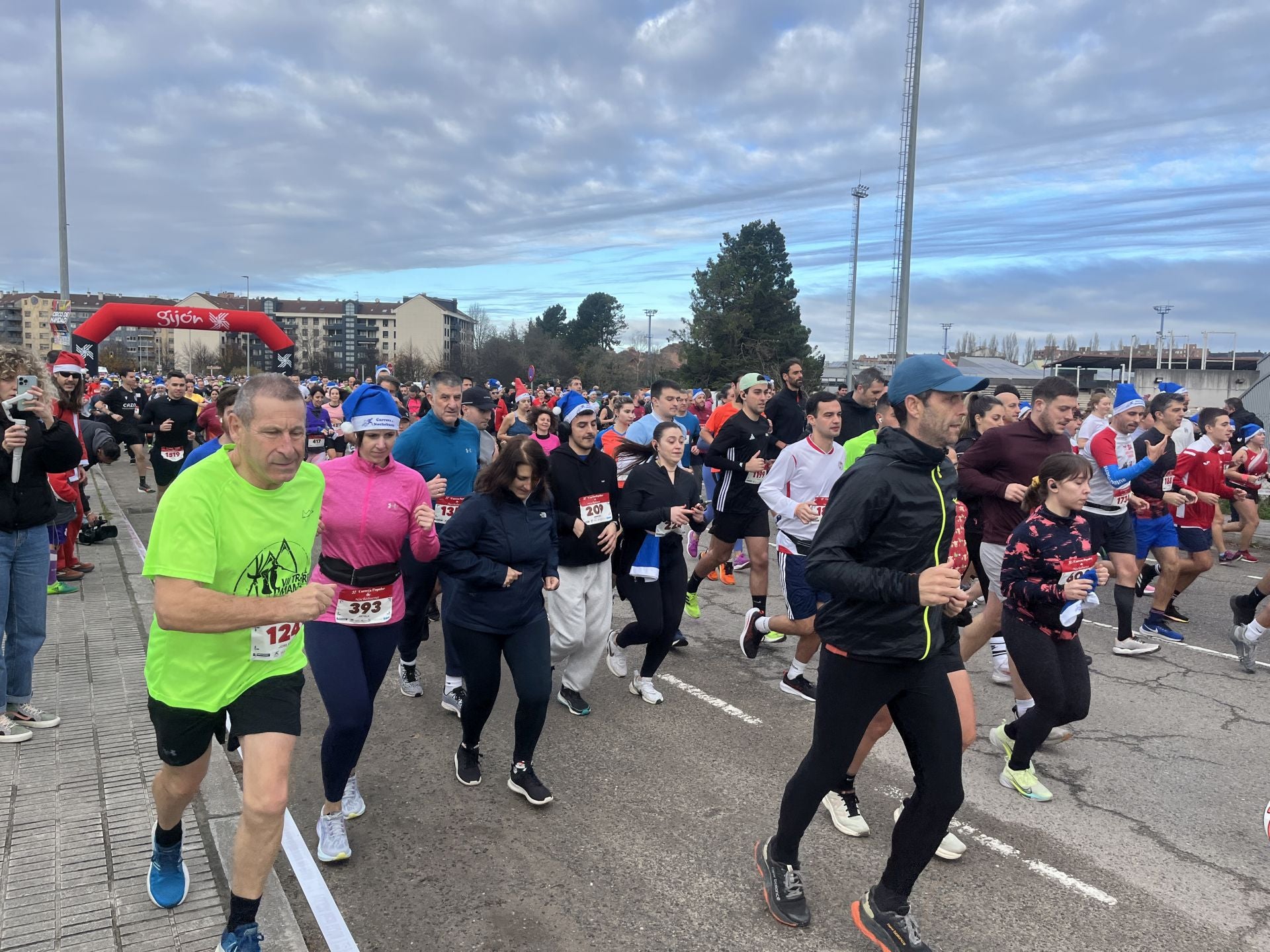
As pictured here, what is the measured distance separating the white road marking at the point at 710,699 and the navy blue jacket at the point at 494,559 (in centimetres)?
174

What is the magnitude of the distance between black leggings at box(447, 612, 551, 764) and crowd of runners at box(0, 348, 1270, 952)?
1cm

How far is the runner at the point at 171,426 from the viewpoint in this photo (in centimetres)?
1095

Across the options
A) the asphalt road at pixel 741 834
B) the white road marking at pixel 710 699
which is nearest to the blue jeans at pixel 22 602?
the asphalt road at pixel 741 834

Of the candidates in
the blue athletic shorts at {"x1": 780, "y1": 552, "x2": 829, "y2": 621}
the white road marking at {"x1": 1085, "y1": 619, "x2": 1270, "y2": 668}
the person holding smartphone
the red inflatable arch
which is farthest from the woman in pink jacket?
the red inflatable arch

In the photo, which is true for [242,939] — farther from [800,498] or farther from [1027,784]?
[800,498]

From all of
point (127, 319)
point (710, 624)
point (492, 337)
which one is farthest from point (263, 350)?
point (710, 624)

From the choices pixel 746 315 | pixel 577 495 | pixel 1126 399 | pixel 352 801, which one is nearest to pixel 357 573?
pixel 352 801

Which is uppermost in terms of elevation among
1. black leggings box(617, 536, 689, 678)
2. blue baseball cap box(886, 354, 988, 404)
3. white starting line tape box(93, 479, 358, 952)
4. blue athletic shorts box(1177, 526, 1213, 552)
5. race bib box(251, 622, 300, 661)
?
blue baseball cap box(886, 354, 988, 404)

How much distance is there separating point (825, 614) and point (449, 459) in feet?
12.2

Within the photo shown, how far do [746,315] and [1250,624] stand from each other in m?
48.0

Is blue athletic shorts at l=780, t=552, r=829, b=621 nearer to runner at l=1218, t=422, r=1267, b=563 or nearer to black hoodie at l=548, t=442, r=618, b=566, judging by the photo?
black hoodie at l=548, t=442, r=618, b=566

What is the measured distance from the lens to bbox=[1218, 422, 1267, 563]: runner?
9.06m

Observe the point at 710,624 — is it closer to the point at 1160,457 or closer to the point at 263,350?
the point at 1160,457

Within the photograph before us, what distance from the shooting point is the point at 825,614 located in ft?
10.1
